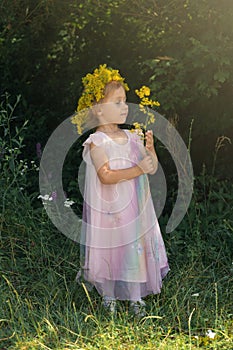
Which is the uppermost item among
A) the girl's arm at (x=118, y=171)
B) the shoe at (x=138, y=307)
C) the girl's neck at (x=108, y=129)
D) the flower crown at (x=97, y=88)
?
the flower crown at (x=97, y=88)

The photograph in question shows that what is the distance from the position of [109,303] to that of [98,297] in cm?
Answer: 19

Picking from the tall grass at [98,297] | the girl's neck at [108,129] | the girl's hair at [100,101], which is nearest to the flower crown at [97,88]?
the girl's hair at [100,101]

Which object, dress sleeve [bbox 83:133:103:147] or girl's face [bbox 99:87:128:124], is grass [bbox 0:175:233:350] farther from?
girl's face [bbox 99:87:128:124]

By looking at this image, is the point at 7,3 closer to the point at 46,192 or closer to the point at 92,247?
the point at 46,192

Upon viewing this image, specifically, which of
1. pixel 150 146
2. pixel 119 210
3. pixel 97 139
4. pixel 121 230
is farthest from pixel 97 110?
pixel 121 230

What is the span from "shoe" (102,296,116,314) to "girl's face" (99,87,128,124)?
0.97m

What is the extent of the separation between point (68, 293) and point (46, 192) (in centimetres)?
117

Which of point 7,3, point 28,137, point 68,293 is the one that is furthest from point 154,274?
point 7,3

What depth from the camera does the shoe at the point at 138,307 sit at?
156 inches

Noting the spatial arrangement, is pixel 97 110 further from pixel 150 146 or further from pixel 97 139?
pixel 150 146

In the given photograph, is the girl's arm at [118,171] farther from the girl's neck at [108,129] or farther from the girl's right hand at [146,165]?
the girl's neck at [108,129]

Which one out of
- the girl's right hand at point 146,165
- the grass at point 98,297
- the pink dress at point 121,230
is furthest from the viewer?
the pink dress at point 121,230

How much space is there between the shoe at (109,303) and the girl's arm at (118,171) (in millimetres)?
665

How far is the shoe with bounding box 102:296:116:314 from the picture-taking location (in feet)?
13.1
